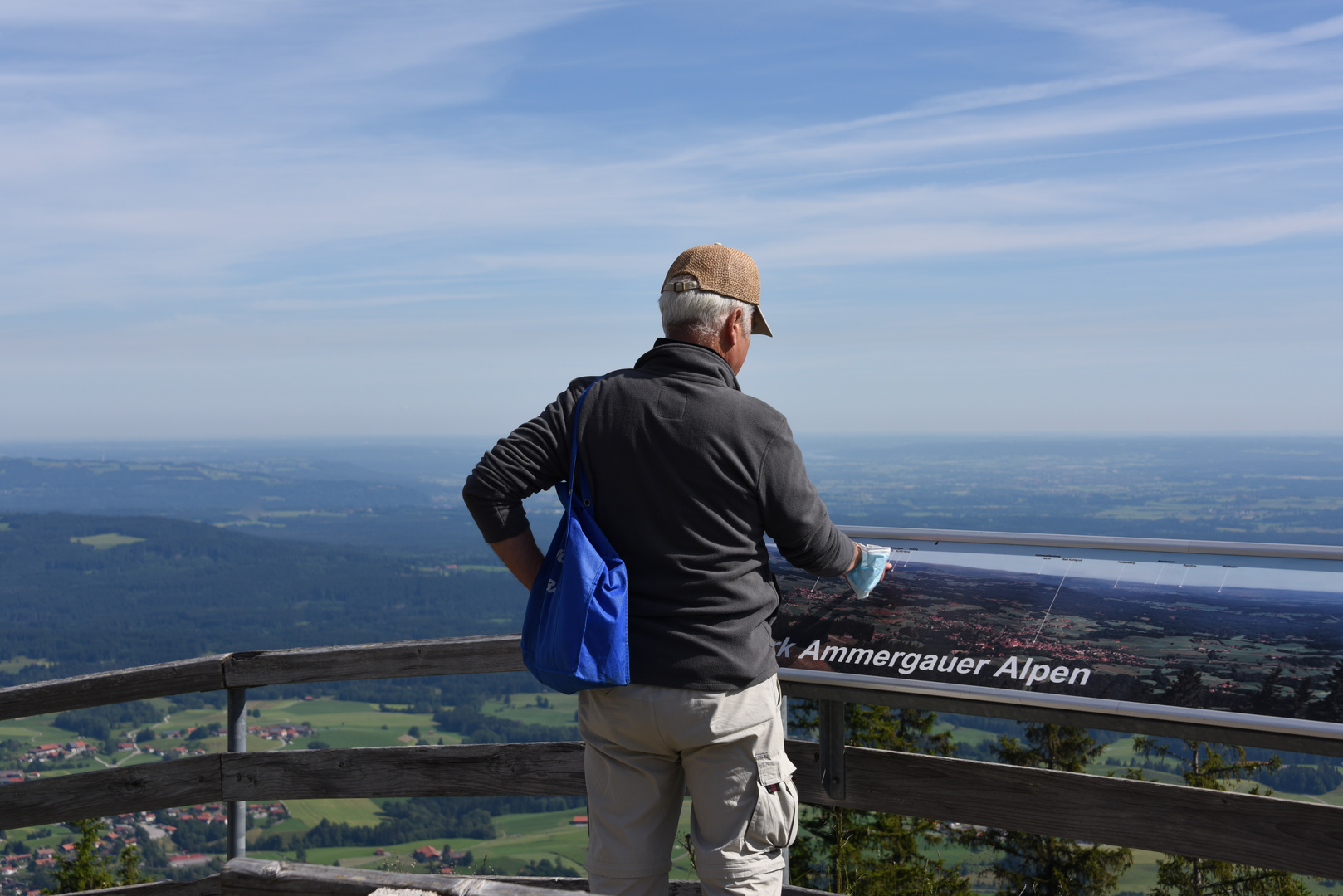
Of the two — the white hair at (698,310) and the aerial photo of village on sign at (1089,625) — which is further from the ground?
the white hair at (698,310)

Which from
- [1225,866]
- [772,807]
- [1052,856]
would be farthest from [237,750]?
[1225,866]

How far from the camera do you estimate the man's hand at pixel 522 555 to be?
7.84 feet

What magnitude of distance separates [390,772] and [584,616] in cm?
152

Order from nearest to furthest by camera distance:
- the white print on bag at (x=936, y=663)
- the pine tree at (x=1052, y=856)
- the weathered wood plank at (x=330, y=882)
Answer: the weathered wood plank at (x=330, y=882) → the white print on bag at (x=936, y=663) → the pine tree at (x=1052, y=856)

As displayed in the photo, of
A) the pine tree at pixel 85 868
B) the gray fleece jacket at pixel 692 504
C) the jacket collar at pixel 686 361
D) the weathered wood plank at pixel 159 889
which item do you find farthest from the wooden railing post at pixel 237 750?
the pine tree at pixel 85 868

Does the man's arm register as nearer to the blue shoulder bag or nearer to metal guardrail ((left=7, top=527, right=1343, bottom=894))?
the blue shoulder bag

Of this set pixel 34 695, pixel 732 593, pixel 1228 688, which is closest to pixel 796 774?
pixel 732 593

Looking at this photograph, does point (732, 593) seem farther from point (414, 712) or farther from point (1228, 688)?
point (414, 712)

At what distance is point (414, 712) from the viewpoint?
205 feet

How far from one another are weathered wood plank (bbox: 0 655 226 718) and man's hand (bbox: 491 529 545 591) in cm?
139

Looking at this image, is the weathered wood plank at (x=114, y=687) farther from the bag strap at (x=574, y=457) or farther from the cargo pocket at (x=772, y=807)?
the cargo pocket at (x=772, y=807)

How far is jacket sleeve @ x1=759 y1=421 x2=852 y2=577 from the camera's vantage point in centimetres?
213

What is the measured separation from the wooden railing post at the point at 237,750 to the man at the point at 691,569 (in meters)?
1.53

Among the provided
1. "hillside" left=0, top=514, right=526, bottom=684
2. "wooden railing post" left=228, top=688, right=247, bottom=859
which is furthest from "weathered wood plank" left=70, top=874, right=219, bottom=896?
"hillside" left=0, top=514, right=526, bottom=684
